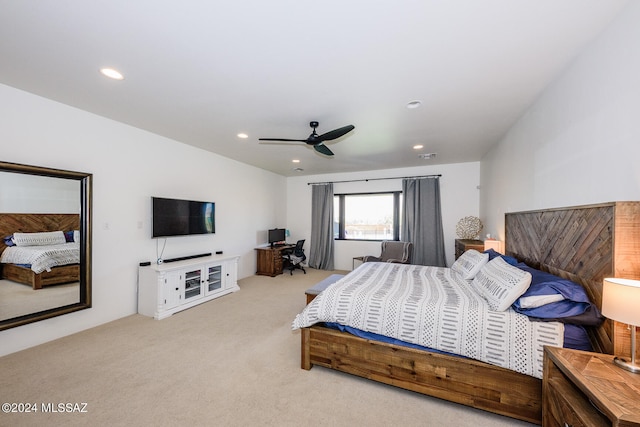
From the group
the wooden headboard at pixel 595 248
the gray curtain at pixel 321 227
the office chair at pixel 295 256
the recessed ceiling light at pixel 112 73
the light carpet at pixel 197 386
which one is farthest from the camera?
the gray curtain at pixel 321 227

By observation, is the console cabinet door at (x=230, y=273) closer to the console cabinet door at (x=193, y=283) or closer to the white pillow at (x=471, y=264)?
the console cabinet door at (x=193, y=283)

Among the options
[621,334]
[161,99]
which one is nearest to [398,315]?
[621,334]

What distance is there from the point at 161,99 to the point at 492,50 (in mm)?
3000

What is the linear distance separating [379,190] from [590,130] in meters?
4.35

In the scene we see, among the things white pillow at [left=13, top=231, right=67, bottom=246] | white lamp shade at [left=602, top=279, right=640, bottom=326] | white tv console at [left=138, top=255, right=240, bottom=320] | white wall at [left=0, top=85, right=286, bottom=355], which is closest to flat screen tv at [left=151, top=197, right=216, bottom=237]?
white wall at [left=0, top=85, right=286, bottom=355]

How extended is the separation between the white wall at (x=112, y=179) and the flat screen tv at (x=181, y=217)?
0.15 meters

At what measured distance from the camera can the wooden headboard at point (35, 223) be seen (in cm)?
234

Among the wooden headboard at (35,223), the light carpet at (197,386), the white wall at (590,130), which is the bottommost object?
the light carpet at (197,386)

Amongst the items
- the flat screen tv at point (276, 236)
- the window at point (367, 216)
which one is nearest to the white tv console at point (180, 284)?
the flat screen tv at point (276, 236)

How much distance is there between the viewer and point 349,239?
21.1 ft

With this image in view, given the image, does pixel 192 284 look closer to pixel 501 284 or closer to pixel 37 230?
pixel 37 230

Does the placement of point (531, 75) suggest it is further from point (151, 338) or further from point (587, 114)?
point (151, 338)

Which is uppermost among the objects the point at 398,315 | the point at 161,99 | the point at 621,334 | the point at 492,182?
the point at 161,99

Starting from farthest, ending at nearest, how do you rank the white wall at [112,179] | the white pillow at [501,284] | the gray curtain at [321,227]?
1. the gray curtain at [321,227]
2. the white wall at [112,179]
3. the white pillow at [501,284]
